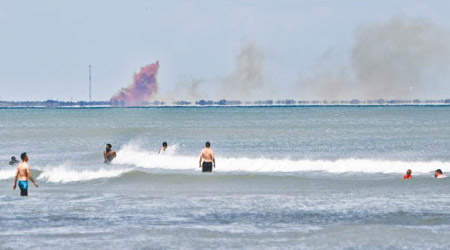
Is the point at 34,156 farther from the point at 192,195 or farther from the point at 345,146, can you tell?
the point at 192,195

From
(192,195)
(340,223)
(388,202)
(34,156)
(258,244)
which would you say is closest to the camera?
(258,244)

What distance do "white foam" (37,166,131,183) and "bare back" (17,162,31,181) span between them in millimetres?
10182

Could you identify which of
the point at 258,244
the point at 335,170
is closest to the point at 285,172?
the point at 335,170

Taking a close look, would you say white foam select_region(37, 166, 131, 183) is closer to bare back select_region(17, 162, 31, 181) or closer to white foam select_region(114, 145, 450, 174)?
white foam select_region(114, 145, 450, 174)

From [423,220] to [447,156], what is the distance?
33.4 metres

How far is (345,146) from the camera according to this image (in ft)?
219

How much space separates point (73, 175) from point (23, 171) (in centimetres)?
1237

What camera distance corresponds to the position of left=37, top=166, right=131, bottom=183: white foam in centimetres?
3722

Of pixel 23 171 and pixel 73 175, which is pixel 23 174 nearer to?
pixel 23 171

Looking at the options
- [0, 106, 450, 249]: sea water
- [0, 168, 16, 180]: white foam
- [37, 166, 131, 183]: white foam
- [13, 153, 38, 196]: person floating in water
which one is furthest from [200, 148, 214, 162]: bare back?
[0, 168, 16, 180]: white foam

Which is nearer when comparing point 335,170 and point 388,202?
point 388,202

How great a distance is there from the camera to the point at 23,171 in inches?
1029

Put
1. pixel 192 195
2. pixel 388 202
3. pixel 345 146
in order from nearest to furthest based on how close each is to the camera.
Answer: pixel 388 202
pixel 192 195
pixel 345 146

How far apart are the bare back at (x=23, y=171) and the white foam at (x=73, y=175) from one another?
33.4ft
